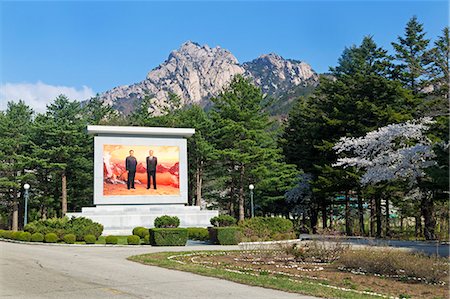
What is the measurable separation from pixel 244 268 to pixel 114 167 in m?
26.4

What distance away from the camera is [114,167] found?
38500mm

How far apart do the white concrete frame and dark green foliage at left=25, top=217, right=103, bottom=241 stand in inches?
380

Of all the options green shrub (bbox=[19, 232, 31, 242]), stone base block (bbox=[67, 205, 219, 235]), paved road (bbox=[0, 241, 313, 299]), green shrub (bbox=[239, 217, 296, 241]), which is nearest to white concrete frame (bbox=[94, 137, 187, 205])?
stone base block (bbox=[67, 205, 219, 235])

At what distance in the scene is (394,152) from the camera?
2888 cm

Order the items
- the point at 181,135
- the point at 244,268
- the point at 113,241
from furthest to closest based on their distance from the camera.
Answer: the point at 181,135, the point at 113,241, the point at 244,268

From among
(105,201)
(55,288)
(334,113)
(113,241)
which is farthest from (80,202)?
(55,288)

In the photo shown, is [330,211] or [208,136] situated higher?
[208,136]

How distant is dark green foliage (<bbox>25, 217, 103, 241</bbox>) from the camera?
88.7 ft

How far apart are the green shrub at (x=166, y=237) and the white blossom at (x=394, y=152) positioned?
12107 millimetres

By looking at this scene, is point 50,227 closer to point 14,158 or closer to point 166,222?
point 166,222

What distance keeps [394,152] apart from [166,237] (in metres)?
14.8

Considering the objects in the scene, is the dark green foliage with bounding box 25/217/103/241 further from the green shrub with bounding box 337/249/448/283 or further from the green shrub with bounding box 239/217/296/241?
the green shrub with bounding box 337/249/448/283

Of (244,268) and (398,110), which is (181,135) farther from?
(244,268)

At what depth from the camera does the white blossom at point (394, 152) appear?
2667cm
